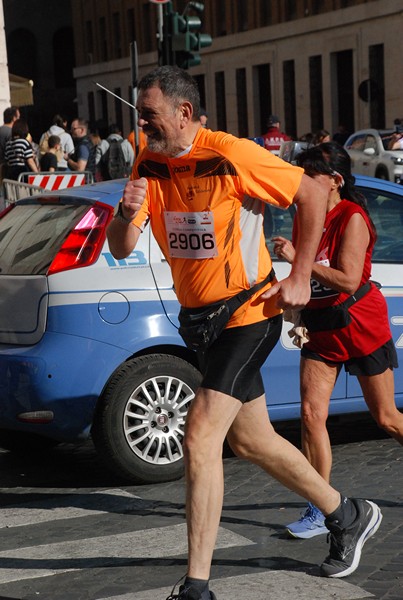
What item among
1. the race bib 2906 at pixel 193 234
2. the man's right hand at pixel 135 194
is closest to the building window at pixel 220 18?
the race bib 2906 at pixel 193 234

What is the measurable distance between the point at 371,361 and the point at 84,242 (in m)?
1.79

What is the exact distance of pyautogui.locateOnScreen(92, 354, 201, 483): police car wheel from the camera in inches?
265

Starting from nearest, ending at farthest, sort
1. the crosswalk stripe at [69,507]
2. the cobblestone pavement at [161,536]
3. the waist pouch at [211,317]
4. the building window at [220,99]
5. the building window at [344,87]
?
the waist pouch at [211,317]
the cobblestone pavement at [161,536]
the crosswalk stripe at [69,507]
the building window at [344,87]
the building window at [220,99]

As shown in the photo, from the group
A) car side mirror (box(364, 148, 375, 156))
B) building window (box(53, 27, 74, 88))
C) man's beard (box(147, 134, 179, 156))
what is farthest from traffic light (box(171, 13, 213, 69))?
building window (box(53, 27, 74, 88))

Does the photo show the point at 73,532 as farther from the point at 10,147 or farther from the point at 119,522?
the point at 10,147

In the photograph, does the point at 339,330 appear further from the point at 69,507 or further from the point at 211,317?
the point at 69,507

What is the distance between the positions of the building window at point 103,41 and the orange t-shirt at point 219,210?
71.9 m

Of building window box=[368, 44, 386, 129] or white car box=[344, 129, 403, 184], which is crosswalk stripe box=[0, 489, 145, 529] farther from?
building window box=[368, 44, 386, 129]

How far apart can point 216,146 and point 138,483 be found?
8.50 feet

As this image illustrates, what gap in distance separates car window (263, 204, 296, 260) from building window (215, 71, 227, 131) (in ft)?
184

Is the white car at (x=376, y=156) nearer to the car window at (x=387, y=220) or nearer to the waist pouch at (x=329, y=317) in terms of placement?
the car window at (x=387, y=220)

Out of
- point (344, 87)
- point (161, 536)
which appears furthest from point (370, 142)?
point (161, 536)

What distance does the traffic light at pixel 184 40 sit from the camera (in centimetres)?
1622

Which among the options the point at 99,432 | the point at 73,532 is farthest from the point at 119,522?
the point at 99,432
